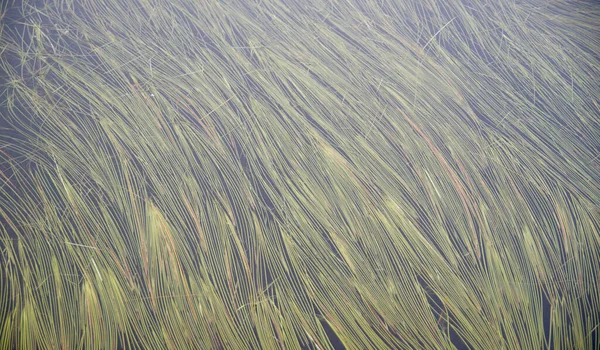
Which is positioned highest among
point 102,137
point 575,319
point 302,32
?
point 302,32

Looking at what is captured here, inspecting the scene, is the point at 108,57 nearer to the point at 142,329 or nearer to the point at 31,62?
the point at 31,62

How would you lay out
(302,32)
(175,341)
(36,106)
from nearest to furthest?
(175,341)
(36,106)
(302,32)

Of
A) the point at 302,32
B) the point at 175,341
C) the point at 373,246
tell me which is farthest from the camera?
the point at 302,32

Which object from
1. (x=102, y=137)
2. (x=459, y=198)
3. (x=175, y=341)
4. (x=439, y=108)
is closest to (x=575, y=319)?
(x=459, y=198)

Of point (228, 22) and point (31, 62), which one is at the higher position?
point (228, 22)

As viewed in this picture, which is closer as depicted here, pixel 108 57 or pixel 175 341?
pixel 175 341

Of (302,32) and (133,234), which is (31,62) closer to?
(133,234)
